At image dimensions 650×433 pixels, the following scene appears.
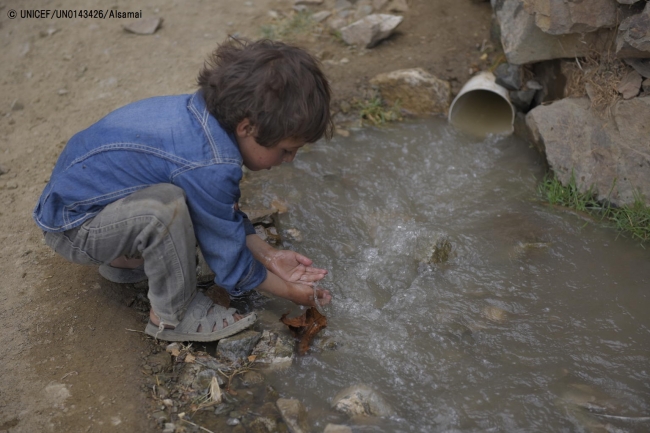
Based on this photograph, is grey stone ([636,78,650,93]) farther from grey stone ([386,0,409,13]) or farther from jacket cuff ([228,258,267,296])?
jacket cuff ([228,258,267,296])

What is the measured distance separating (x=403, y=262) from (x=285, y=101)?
1337mm

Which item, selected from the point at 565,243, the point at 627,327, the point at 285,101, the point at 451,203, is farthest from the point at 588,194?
the point at 285,101

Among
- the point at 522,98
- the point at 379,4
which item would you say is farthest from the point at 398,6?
the point at 522,98

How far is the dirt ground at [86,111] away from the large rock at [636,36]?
142 centimetres

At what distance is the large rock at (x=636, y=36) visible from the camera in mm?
3391

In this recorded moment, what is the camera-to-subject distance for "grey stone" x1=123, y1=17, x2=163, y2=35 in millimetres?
5441

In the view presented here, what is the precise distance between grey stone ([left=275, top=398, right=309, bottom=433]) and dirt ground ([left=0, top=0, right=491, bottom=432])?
1.62ft

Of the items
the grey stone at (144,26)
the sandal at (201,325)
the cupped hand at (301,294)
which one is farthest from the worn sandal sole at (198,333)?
the grey stone at (144,26)

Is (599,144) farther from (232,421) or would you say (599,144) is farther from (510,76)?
(232,421)

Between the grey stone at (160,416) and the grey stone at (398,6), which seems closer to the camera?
the grey stone at (160,416)

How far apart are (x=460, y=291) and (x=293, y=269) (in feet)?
2.87

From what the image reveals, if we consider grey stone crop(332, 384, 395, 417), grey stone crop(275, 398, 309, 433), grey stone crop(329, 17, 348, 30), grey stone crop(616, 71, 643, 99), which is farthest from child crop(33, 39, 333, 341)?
grey stone crop(329, 17, 348, 30)

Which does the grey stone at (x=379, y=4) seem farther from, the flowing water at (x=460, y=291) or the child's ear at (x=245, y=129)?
the child's ear at (x=245, y=129)

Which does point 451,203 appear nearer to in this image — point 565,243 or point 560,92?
point 565,243
